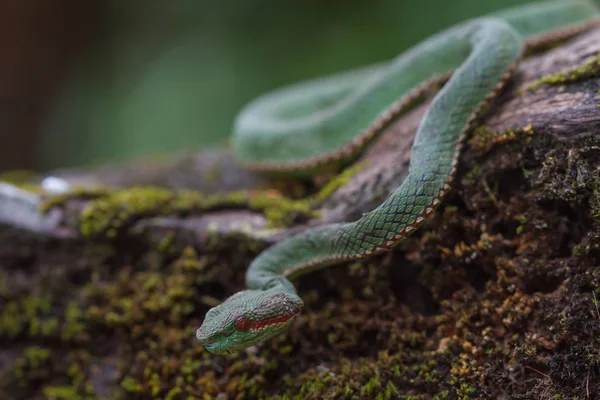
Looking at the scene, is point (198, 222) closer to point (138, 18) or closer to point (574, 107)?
point (574, 107)

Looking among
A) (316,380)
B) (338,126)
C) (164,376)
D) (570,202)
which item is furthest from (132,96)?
(570,202)

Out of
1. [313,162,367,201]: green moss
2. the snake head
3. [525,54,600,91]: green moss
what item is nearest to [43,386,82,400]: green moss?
the snake head

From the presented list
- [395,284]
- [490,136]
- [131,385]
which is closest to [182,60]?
[131,385]

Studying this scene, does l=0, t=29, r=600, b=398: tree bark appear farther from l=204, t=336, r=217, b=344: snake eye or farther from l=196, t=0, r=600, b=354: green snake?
l=204, t=336, r=217, b=344: snake eye

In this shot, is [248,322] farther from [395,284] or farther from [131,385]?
[131,385]

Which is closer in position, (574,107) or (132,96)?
(574,107)
